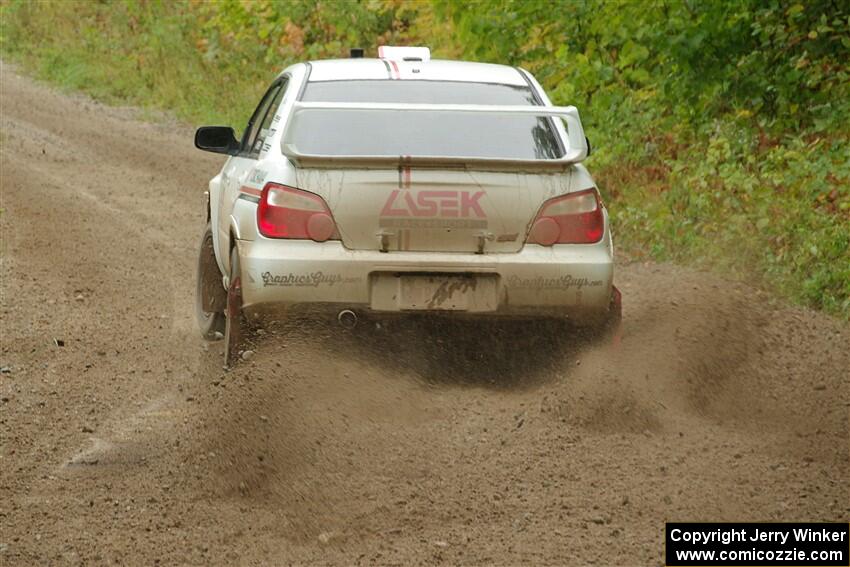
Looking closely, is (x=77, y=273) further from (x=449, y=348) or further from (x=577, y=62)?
(x=577, y=62)

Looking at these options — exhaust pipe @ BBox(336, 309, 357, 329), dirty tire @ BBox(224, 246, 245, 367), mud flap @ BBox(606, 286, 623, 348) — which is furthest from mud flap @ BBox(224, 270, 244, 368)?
mud flap @ BBox(606, 286, 623, 348)

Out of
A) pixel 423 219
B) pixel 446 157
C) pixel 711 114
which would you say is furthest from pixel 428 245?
pixel 711 114

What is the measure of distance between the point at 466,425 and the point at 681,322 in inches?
73.5

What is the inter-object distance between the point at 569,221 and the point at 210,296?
2800mm

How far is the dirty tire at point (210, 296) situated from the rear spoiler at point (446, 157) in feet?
6.71

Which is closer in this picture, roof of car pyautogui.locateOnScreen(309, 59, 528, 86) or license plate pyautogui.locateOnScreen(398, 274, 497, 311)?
license plate pyautogui.locateOnScreen(398, 274, 497, 311)

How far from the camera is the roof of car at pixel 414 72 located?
22.9ft

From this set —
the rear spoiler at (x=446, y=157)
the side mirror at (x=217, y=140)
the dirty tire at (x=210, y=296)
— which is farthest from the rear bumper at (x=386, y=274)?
the dirty tire at (x=210, y=296)

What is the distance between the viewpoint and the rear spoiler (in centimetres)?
597

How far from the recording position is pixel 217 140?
7.51m

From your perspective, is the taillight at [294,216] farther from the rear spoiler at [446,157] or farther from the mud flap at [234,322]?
the mud flap at [234,322]

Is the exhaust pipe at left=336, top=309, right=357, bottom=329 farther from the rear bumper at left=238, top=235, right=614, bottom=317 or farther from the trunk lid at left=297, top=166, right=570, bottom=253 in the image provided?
the trunk lid at left=297, top=166, right=570, bottom=253

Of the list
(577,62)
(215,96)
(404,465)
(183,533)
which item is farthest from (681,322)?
(215,96)

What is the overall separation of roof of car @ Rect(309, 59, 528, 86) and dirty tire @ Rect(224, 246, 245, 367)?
1.21 m
